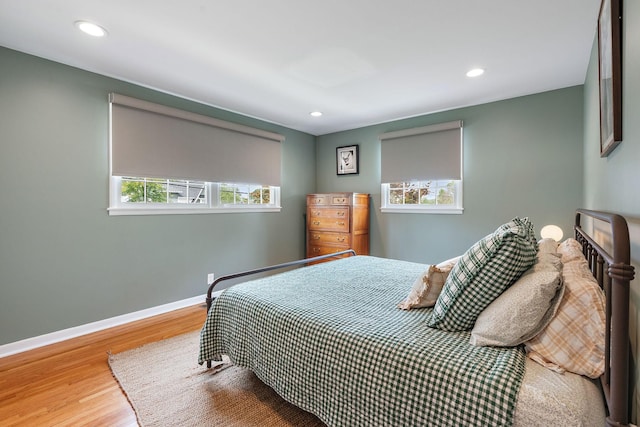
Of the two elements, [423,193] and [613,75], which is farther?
[423,193]

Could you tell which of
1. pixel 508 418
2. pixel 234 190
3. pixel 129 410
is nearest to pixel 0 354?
pixel 129 410

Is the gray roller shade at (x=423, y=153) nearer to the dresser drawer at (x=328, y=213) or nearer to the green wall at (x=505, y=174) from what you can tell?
the green wall at (x=505, y=174)

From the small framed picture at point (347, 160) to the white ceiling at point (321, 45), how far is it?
1.27 meters

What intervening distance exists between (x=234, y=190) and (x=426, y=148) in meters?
2.57

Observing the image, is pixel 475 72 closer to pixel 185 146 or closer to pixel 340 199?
pixel 340 199

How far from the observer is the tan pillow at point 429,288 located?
164cm

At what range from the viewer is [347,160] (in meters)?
4.75

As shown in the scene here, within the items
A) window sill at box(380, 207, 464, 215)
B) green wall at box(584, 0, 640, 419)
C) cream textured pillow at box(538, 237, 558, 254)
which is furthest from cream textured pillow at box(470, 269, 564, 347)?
window sill at box(380, 207, 464, 215)

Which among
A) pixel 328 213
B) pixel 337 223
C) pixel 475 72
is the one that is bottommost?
pixel 337 223

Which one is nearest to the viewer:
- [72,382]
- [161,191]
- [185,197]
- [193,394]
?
[193,394]

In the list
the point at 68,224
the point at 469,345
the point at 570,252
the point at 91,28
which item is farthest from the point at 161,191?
the point at 570,252

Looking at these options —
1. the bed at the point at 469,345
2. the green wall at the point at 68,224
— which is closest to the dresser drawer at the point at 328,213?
the green wall at the point at 68,224

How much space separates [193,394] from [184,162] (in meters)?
2.38

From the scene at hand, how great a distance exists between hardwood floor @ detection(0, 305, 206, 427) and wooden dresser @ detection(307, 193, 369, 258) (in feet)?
6.89
